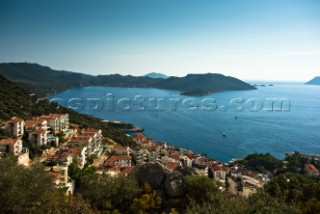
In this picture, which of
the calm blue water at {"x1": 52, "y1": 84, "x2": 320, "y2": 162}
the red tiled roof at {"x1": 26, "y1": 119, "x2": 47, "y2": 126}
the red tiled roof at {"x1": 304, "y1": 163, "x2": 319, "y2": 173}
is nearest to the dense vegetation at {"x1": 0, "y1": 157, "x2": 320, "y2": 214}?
the red tiled roof at {"x1": 26, "y1": 119, "x2": 47, "y2": 126}

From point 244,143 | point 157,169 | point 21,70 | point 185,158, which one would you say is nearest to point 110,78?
point 21,70

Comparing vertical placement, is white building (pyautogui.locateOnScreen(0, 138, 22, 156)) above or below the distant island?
below

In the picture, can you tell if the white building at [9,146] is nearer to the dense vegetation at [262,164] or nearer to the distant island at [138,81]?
the dense vegetation at [262,164]

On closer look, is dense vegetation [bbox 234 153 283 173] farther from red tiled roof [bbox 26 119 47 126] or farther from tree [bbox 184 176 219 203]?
tree [bbox 184 176 219 203]

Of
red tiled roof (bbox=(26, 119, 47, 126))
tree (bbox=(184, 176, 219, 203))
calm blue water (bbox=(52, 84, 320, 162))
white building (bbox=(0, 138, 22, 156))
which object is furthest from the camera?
calm blue water (bbox=(52, 84, 320, 162))

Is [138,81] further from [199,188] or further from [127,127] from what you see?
[199,188]

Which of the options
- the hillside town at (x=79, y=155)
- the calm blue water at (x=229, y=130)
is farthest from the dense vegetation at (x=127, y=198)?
the calm blue water at (x=229, y=130)

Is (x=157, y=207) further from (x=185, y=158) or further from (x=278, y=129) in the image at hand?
(x=278, y=129)

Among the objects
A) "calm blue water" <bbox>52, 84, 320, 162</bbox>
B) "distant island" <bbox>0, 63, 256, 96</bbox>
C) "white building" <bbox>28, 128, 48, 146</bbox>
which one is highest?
"distant island" <bbox>0, 63, 256, 96</bbox>
